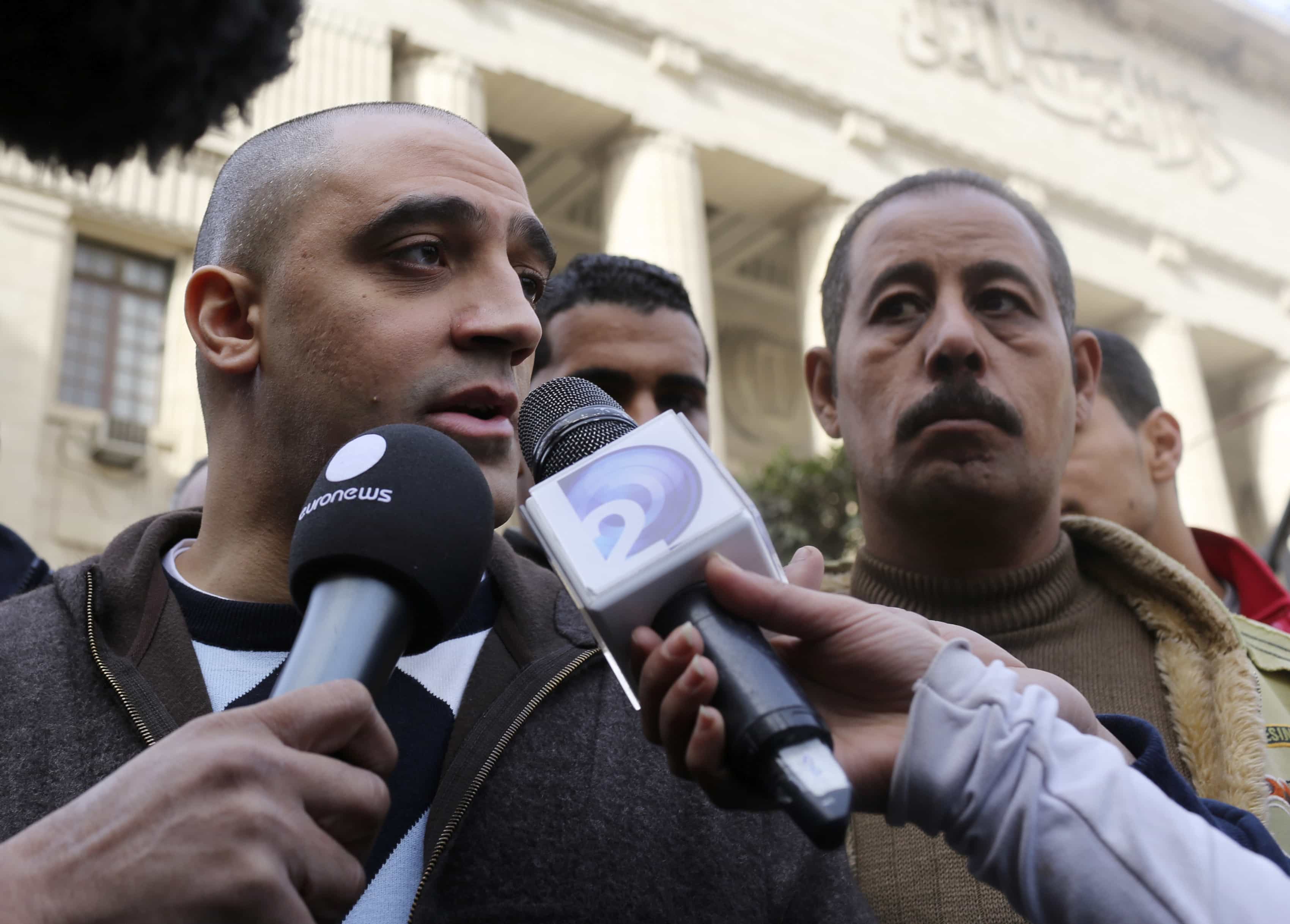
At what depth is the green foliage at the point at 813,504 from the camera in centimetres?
1461

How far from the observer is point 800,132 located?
67.1 feet

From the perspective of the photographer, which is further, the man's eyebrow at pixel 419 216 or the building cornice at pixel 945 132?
the building cornice at pixel 945 132

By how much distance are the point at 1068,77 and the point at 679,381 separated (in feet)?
76.1

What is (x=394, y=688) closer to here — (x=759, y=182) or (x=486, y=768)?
(x=486, y=768)

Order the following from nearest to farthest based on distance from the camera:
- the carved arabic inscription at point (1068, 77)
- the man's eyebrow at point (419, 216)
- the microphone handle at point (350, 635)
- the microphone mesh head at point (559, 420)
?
1. the microphone handle at point (350, 635)
2. the microphone mesh head at point (559, 420)
3. the man's eyebrow at point (419, 216)
4. the carved arabic inscription at point (1068, 77)

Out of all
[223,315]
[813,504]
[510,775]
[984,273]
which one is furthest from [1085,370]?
[813,504]

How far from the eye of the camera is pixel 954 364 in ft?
9.05

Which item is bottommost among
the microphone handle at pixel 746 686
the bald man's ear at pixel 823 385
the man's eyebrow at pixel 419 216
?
the bald man's ear at pixel 823 385

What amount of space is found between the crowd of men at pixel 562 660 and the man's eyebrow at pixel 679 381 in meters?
0.53

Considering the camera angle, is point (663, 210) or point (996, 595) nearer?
point (996, 595)

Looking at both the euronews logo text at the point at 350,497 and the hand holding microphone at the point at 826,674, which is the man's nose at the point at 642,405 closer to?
the hand holding microphone at the point at 826,674

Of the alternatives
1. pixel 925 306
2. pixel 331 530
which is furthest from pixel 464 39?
pixel 331 530

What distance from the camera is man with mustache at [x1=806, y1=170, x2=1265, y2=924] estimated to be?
262 centimetres

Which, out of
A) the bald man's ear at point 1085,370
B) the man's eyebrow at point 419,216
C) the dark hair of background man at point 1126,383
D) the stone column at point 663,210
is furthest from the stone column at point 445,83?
the man's eyebrow at point 419,216
